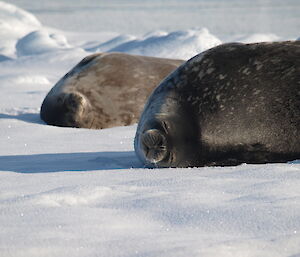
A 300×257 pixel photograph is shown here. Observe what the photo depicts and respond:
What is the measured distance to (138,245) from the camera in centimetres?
188

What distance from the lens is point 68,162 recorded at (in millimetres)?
3656

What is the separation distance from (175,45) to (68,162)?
1065 cm

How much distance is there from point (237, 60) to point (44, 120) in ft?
9.69

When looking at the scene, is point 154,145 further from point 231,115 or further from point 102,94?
point 102,94

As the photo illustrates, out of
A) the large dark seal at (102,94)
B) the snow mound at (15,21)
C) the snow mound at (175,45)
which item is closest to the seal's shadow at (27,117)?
the large dark seal at (102,94)

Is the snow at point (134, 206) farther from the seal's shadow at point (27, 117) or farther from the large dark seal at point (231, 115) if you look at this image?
the seal's shadow at point (27, 117)

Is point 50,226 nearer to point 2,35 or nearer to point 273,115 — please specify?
point 273,115

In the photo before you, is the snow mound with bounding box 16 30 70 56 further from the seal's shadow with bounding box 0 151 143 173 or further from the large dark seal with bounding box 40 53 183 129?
the seal's shadow with bounding box 0 151 143 173

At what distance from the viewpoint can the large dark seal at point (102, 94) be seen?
5.93 m

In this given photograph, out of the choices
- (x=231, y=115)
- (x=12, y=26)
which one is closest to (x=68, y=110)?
(x=231, y=115)

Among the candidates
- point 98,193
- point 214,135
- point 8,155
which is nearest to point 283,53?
point 214,135

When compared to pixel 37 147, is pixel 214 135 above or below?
above

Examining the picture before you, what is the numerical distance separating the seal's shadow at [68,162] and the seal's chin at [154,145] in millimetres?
158

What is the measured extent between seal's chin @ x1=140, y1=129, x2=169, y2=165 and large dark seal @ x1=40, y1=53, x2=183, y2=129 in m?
2.59
